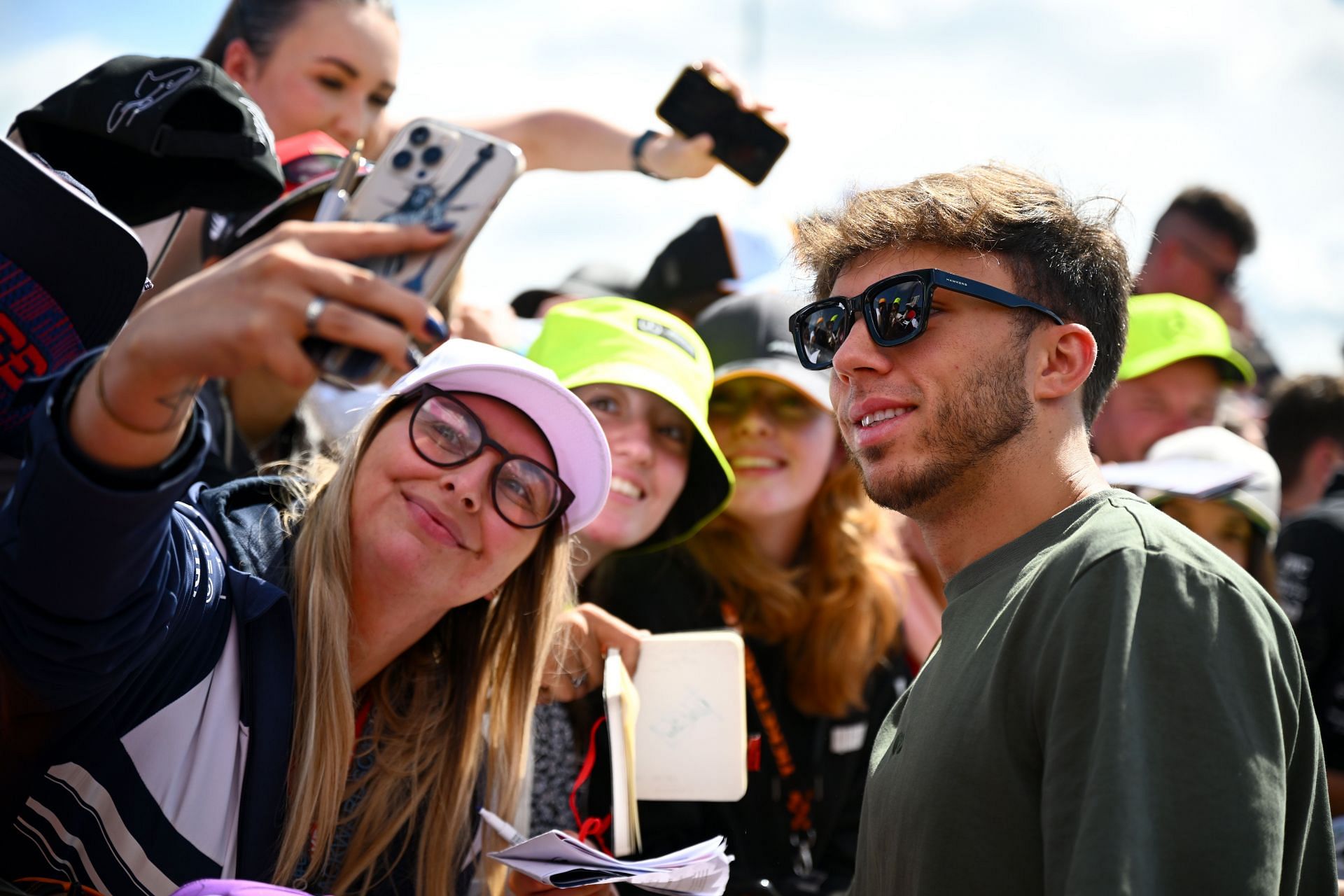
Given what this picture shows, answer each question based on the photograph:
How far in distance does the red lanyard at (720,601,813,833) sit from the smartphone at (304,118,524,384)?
229 centimetres

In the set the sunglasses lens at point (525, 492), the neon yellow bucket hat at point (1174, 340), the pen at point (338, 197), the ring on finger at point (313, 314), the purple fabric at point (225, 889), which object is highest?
the neon yellow bucket hat at point (1174, 340)

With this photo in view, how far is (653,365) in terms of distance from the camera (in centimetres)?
350

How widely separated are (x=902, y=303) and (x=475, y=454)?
3.32 feet

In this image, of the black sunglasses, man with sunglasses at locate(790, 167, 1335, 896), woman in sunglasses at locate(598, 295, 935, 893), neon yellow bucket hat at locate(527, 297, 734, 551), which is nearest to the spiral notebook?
woman in sunglasses at locate(598, 295, 935, 893)

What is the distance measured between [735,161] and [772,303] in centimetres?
49

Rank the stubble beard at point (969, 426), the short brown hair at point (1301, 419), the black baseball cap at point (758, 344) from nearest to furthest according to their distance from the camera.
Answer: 1. the stubble beard at point (969, 426)
2. the black baseball cap at point (758, 344)
3. the short brown hair at point (1301, 419)

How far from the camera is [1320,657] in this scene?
407 cm

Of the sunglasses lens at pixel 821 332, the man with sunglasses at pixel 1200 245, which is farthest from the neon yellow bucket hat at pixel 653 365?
the man with sunglasses at pixel 1200 245

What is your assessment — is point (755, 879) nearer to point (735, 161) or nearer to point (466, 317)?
point (466, 317)

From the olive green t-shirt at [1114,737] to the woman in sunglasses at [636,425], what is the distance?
1.51 metres

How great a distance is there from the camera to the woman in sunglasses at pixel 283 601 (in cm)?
146

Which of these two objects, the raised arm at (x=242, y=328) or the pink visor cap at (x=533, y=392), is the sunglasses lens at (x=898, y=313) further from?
the raised arm at (x=242, y=328)

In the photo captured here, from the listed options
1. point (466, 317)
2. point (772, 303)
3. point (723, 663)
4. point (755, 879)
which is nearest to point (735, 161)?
point (772, 303)

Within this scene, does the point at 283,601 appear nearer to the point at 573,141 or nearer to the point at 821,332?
the point at 821,332
